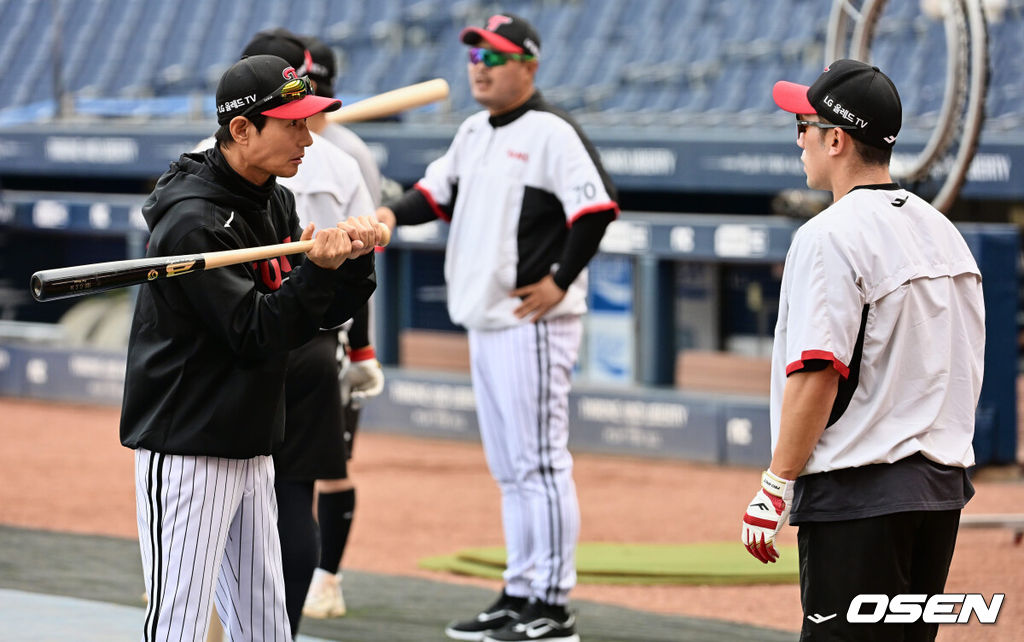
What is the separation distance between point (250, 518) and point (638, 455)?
A: 19.5 feet

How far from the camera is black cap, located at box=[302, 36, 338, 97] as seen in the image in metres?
4.32

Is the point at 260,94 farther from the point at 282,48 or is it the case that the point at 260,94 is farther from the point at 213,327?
the point at 282,48

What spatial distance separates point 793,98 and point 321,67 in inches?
79.2

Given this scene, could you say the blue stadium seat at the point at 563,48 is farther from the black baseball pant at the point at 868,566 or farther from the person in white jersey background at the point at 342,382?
the black baseball pant at the point at 868,566

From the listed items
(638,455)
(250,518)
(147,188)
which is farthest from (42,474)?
(250,518)

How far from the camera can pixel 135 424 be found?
107 inches

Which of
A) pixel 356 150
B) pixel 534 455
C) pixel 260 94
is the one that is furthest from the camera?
pixel 356 150

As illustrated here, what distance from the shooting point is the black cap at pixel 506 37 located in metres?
4.35

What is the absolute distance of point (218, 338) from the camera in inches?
106

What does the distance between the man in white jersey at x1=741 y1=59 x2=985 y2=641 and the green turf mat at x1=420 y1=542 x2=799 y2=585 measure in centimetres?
288

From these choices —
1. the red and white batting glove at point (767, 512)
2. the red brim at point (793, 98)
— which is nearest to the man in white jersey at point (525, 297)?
the red brim at point (793, 98)

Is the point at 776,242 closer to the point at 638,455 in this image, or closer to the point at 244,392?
the point at 638,455

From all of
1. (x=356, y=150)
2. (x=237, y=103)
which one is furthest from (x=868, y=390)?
(x=356, y=150)

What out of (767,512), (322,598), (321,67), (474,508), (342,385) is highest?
(321,67)
